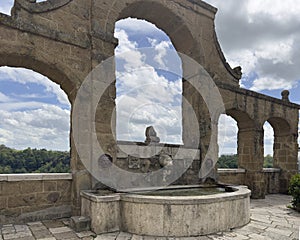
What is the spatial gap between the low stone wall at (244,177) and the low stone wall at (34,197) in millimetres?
4666

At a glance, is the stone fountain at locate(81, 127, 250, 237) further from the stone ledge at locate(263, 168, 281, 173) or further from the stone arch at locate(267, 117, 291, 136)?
the stone arch at locate(267, 117, 291, 136)

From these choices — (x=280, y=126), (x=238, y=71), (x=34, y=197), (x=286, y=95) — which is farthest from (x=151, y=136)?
(x=286, y=95)

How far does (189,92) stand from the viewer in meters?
7.32

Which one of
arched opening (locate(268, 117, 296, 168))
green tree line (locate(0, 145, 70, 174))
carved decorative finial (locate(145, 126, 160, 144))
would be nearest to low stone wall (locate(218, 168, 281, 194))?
arched opening (locate(268, 117, 296, 168))

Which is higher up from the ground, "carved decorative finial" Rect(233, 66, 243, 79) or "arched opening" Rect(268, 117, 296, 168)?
"carved decorative finial" Rect(233, 66, 243, 79)

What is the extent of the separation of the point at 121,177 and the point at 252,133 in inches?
192

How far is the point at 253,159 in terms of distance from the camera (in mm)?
8062

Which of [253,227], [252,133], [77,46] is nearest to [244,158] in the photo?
[252,133]

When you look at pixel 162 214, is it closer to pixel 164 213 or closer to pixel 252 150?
pixel 164 213

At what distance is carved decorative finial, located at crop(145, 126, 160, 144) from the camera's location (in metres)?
5.80

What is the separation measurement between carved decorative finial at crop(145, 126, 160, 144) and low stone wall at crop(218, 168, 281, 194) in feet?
9.26

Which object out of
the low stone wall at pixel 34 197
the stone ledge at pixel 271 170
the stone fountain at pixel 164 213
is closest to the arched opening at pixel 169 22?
the low stone wall at pixel 34 197

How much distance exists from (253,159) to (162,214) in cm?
534

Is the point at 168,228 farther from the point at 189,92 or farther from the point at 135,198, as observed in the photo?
the point at 189,92
